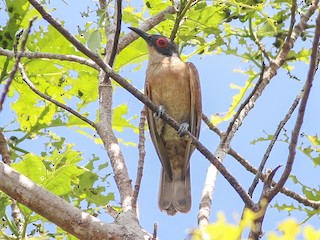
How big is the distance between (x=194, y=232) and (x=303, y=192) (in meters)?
3.66

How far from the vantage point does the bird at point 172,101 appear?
605cm

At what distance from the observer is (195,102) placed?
6.12 meters

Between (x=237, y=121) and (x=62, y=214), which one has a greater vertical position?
(x=237, y=121)

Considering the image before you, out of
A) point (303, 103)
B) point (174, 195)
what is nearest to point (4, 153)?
point (174, 195)

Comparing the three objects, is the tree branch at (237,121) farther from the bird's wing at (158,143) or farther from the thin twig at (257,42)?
the bird's wing at (158,143)

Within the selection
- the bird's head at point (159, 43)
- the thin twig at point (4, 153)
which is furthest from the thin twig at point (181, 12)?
the thin twig at point (4, 153)

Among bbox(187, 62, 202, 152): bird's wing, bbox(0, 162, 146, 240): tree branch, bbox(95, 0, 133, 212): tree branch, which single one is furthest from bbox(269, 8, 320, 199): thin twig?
bbox(187, 62, 202, 152): bird's wing

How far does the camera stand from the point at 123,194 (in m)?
4.18

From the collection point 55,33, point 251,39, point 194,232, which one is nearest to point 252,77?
point 251,39

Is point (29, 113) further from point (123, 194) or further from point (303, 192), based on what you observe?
point (303, 192)

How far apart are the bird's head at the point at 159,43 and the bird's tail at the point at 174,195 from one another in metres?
1.11

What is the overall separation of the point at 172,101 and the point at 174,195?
1034 mm

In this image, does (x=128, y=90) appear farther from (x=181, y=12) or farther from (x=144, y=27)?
(x=144, y=27)

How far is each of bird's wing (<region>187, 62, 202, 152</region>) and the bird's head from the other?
0.22 meters
